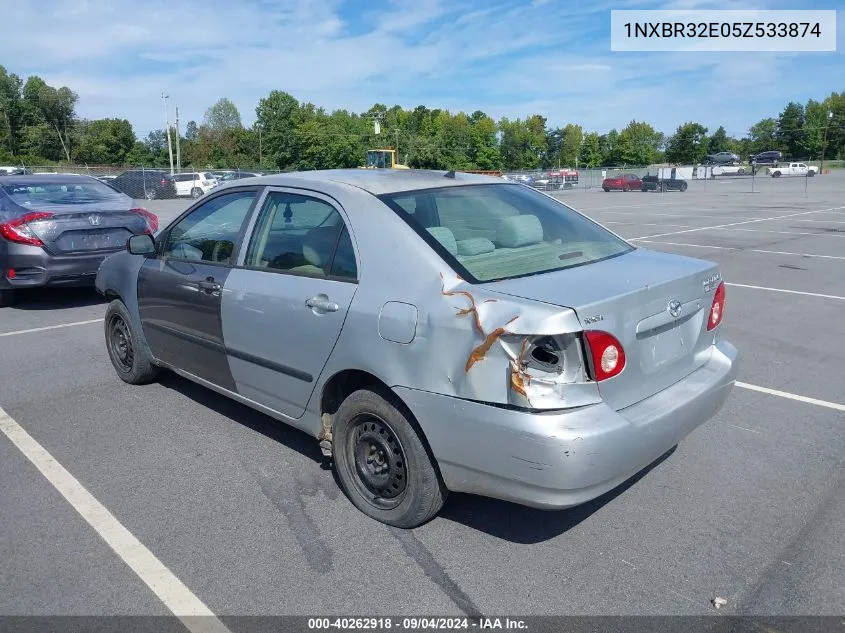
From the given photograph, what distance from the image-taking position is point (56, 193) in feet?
28.8

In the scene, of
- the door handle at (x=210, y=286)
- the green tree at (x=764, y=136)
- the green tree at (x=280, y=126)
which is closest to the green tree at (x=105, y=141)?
the green tree at (x=280, y=126)

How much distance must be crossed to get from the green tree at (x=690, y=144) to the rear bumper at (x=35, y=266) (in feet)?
321

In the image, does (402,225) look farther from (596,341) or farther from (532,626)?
(532,626)

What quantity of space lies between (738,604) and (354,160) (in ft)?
223

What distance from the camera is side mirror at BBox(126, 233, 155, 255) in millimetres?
4840

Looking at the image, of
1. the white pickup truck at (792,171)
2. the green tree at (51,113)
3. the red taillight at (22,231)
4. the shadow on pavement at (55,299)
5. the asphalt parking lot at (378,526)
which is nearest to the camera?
the asphalt parking lot at (378,526)

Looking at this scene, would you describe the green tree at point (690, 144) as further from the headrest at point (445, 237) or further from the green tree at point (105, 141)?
the headrest at point (445, 237)

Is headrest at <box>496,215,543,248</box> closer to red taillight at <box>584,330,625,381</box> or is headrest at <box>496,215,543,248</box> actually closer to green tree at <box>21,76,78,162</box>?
red taillight at <box>584,330,625,381</box>

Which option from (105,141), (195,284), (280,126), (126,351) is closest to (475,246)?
(195,284)

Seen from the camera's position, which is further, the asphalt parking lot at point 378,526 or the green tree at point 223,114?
Result: the green tree at point 223,114

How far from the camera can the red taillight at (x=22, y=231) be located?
311 inches

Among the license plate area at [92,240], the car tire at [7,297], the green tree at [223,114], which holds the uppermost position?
the green tree at [223,114]

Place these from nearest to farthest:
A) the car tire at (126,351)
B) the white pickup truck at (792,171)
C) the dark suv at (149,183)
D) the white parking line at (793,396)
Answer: the white parking line at (793,396) → the car tire at (126,351) → the dark suv at (149,183) → the white pickup truck at (792,171)

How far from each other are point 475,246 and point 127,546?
2.14 metres
